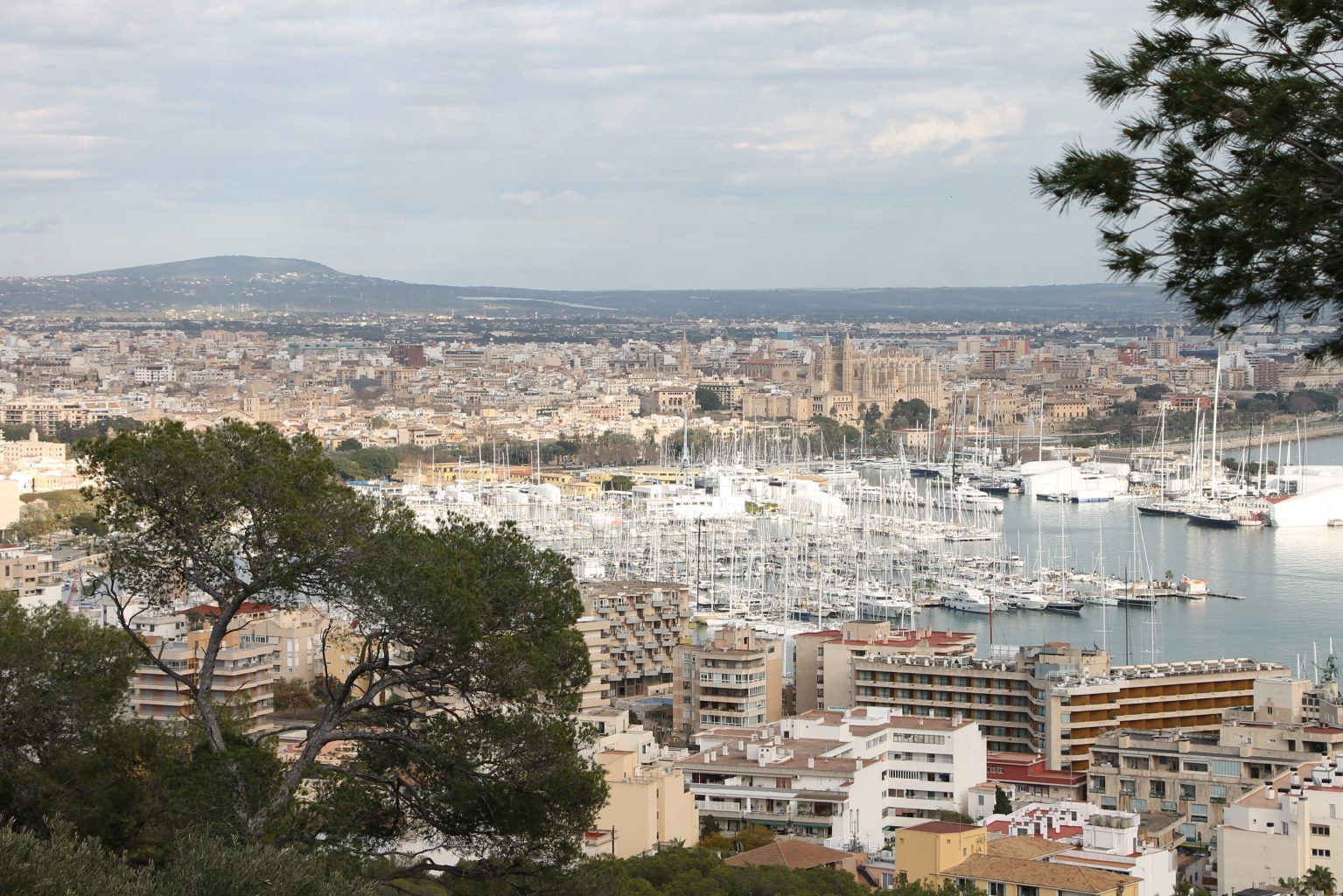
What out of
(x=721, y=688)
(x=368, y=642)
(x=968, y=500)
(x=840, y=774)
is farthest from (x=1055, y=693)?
(x=968, y=500)

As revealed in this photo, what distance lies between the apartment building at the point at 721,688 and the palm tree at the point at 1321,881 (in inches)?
152

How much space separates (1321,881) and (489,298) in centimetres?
9016

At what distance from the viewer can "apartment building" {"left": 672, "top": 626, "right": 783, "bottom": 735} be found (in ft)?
33.4

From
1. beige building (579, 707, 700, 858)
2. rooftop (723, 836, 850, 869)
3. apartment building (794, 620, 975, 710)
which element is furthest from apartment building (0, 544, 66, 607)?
rooftop (723, 836, 850, 869)

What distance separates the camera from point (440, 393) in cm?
4825

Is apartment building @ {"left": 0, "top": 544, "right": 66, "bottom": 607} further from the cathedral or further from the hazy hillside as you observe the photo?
the hazy hillside

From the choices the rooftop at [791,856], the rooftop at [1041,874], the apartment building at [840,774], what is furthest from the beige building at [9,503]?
the rooftop at [1041,874]

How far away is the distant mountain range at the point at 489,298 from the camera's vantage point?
251 feet

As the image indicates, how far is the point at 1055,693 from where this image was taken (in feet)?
30.9

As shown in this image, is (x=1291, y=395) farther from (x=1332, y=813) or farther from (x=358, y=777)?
(x=358, y=777)

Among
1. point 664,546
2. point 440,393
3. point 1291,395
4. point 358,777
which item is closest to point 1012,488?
point 664,546

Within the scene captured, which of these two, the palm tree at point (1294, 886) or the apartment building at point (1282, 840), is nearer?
the palm tree at point (1294, 886)

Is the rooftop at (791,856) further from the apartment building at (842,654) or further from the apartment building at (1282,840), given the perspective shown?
the apartment building at (842,654)

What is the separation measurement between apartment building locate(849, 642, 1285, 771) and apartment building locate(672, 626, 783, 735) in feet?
1.58
